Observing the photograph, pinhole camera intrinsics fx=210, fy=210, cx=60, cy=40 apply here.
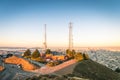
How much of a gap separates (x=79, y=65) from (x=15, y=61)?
26877mm

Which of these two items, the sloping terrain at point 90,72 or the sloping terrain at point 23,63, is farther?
the sloping terrain at point 23,63

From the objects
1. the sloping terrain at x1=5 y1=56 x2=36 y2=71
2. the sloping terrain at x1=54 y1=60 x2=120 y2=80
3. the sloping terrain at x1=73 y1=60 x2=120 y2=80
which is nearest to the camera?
the sloping terrain at x1=54 y1=60 x2=120 y2=80

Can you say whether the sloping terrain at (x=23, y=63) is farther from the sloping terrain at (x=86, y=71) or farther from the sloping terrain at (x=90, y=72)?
the sloping terrain at (x=90, y=72)

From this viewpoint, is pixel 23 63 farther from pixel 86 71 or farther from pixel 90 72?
pixel 90 72

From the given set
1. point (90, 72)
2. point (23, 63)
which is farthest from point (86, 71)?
point (23, 63)

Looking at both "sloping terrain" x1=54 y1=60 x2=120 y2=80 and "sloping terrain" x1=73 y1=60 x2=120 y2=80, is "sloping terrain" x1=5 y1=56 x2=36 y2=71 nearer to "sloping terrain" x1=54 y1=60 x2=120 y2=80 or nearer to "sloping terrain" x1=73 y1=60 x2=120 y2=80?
"sloping terrain" x1=54 y1=60 x2=120 y2=80

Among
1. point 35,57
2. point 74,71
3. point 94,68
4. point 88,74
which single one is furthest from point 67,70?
point 35,57

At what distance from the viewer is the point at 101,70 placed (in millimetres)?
48656

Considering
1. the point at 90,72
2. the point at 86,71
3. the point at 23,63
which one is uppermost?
the point at 23,63

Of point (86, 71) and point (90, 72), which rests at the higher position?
point (86, 71)

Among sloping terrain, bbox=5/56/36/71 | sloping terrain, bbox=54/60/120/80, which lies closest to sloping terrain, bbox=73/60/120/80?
sloping terrain, bbox=54/60/120/80

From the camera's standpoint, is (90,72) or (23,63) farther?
(23,63)

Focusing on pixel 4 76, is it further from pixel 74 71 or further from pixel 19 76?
pixel 74 71

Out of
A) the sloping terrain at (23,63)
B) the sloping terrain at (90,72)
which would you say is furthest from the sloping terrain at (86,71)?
the sloping terrain at (23,63)
